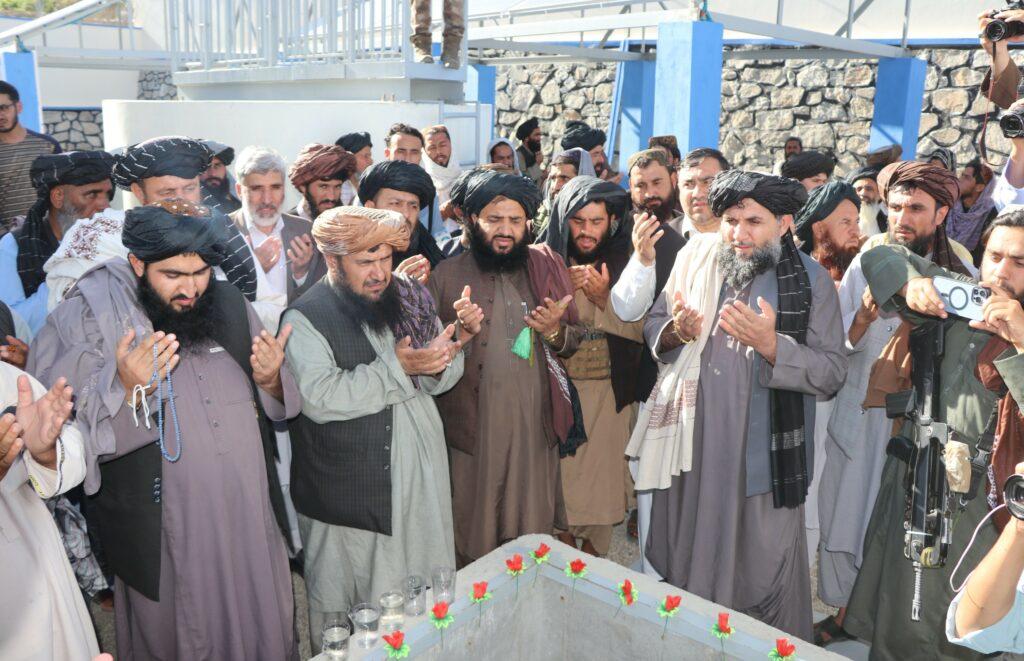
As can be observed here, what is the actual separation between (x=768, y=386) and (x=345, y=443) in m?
1.62

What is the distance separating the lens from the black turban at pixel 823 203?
A: 13.0 ft

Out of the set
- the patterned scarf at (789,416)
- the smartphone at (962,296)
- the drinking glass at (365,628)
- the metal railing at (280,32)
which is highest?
the metal railing at (280,32)

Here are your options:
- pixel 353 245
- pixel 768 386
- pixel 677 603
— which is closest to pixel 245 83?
pixel 353 245

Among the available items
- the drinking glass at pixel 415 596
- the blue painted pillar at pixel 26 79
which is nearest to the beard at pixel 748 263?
the drinking glass at pixel 415 596

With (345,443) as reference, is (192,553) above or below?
below

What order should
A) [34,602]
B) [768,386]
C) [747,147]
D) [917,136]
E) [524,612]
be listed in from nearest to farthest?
[34,602], [524,612], [768,386], [917,136], [747,147]

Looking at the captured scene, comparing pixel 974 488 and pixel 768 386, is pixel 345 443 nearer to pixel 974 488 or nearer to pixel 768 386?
pixel 768 386

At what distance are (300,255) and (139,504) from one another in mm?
1427

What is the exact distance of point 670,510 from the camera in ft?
11.5

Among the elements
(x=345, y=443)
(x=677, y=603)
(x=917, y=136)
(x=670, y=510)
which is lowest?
(x=670, y=510)

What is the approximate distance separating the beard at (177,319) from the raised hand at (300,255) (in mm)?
1007

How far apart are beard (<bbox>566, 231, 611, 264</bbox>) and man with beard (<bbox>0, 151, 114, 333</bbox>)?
7.14ft

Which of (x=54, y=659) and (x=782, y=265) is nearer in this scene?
(x=54, y=659)

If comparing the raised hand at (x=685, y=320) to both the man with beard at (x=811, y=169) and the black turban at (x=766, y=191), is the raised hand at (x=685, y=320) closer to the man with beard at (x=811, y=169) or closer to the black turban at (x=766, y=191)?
the black turban at (x=766, y=191)
